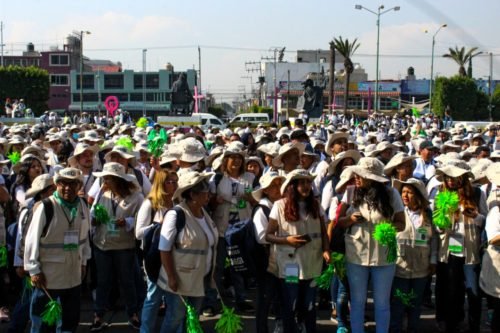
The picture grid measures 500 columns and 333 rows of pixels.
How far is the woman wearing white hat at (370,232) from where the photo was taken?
6012mm

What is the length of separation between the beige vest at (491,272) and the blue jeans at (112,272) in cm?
343

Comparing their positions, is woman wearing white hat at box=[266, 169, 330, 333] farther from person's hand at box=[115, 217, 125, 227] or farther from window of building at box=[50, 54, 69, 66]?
window of building at box=[50, 54, 69, 66]

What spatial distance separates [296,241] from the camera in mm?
5914

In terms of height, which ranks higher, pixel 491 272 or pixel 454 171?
pixel 454 171

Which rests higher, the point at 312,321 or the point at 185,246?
the point at 185,246

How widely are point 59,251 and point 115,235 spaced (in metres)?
1.10

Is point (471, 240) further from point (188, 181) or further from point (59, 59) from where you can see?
point (59, 59)

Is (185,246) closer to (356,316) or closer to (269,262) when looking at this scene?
(269,262)

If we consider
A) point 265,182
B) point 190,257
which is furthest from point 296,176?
point 190,257

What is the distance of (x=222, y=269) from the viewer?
26.0ft

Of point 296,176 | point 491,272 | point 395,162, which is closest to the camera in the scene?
point 296,176

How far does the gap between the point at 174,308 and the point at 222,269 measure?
232cm

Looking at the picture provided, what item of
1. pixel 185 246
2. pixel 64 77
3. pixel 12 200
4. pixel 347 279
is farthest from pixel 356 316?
pixel 64 77

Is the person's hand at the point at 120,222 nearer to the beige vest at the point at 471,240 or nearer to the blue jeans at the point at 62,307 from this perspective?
the blue jeans at the point at 62,307
